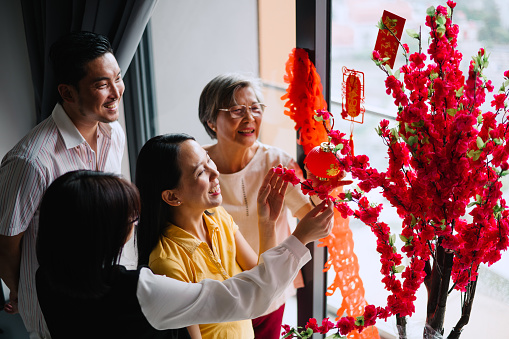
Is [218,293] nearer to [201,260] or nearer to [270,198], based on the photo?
[201,260]

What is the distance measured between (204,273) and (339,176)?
50cm

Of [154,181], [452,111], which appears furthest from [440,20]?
[154,181]

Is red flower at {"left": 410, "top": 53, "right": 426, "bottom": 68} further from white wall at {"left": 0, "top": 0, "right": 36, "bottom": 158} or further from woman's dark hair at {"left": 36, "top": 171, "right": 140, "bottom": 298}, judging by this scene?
white wall at {"left": 0, "top": 0, "right": 36, "bottom": 158}

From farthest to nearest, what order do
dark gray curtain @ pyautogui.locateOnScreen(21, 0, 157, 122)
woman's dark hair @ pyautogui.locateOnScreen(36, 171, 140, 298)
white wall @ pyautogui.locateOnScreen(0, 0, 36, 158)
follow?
white wall @ pyautogui.locateOnScreen(0, 0, 36, 158)
dark gray curtain @ pyautogui.locateOnScreen(21, 0, 157, 122)
woman's dark hair @ pyautogui.locateOnScreen(36, 171, 140, 298)

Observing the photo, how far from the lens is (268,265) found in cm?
131

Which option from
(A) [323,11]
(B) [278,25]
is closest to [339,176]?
(A) [323,11]

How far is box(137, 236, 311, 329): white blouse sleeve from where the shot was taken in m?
1.18

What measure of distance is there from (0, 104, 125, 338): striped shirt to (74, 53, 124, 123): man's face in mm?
97

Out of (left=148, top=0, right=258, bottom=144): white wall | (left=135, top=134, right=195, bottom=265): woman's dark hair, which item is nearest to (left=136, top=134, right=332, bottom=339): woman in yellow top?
(left=135, top=134, right=195, bottom=265): woman's dark hair

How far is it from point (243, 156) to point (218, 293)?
74 cm

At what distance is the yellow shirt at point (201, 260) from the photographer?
1366mm

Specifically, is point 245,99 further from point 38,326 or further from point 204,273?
point 38,326

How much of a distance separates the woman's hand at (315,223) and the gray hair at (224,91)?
1.92ft

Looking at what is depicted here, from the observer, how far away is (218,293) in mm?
1267
